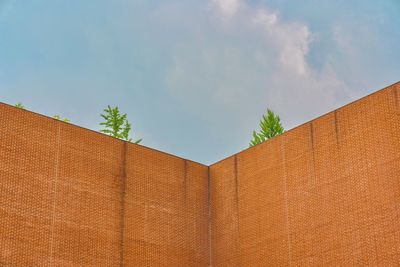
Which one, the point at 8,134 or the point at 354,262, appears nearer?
the point at 354,262

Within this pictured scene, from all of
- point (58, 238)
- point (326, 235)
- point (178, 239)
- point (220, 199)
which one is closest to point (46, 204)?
point (58, 238)

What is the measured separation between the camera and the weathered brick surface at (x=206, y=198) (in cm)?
1501

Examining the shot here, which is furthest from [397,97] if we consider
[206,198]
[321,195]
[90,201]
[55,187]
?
[55,187]

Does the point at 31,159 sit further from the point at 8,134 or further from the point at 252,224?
the point at 252,224

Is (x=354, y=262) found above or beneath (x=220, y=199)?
beneath

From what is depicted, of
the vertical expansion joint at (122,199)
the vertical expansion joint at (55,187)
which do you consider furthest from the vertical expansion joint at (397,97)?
the vertical expansion joint at (55,187)

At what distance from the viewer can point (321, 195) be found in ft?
52.3

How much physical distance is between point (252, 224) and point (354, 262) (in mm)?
3247

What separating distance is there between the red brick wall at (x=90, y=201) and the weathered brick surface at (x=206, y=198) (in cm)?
3

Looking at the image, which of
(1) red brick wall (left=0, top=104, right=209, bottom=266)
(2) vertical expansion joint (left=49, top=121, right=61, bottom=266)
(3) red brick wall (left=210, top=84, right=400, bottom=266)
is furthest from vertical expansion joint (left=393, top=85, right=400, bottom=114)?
(2) vertical expansion joint (left=49, top=121, right=61, bottom=266)

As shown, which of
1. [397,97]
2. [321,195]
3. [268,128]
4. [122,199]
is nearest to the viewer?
[397,97]

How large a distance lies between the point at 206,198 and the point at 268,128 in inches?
396

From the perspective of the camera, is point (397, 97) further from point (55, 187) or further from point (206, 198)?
point (55, 187)

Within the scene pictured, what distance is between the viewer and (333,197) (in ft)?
51.4
